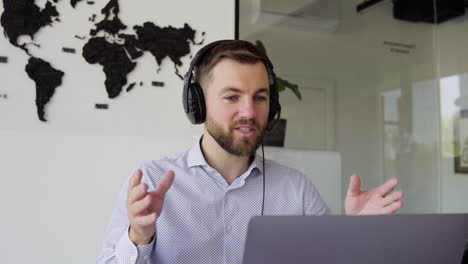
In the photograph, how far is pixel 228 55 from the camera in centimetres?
134

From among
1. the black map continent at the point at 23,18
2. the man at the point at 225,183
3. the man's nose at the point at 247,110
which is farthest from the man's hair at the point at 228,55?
the black map continent at the point at 23,18

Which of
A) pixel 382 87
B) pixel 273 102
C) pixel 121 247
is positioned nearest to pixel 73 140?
pixel 273 102

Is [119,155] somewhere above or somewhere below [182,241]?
above

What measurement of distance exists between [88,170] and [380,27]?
2531mm

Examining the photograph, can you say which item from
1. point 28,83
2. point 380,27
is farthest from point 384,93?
point 28,83

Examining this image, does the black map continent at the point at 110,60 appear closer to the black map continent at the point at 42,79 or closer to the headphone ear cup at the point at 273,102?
the black map continent at the point at 42,79

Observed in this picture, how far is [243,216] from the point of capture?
51.9 inches

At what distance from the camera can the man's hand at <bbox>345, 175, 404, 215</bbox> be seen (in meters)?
1.10

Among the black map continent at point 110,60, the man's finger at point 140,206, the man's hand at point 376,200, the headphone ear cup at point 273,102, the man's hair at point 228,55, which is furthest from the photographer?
the black map continent at point 110,60

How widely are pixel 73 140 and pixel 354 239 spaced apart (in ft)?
6.24

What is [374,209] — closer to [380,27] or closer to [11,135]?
[11,135]

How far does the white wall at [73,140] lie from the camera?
220 cm

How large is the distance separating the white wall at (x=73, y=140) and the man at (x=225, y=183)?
105 cm

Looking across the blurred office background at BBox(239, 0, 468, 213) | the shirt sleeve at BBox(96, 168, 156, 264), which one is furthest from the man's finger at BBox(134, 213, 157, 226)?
the blurred office background at BBox(239, 0, 468, 213)
